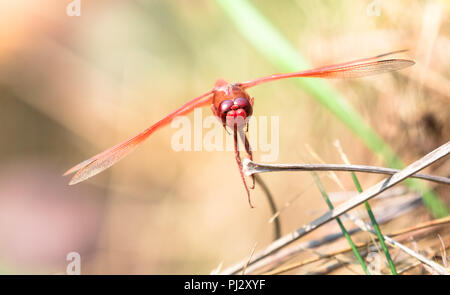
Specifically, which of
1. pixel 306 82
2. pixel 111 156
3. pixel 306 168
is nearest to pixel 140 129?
pixel 306 82

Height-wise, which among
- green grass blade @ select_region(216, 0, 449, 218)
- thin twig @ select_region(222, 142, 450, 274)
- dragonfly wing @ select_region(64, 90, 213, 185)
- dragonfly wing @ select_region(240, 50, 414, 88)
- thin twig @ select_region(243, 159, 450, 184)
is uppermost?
green grass blade @ select_region(216, 0, 449, 218)

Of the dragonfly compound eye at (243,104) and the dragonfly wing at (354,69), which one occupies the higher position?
the dragonfly wing at (354,69)

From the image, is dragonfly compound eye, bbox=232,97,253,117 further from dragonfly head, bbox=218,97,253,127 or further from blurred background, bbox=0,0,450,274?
blurred background, bbox=0,0,450,274

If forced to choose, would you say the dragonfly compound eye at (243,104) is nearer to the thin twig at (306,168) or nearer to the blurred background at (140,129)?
the thin twig at (306,168)

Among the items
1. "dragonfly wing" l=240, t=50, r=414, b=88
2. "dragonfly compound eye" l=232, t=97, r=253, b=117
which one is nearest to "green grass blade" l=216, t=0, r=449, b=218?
"dragonfly wing" l=240, t=50, r=414, b=88

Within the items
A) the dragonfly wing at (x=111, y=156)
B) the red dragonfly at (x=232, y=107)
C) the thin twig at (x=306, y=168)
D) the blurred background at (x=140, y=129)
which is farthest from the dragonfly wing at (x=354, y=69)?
the blurred background at (x=140, y=129)

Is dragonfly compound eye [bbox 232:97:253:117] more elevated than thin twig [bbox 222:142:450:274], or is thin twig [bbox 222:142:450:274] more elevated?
dragonfly compound eye [bbox 232:97:253:117]

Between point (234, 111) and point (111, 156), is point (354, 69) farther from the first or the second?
point (111, 156)
